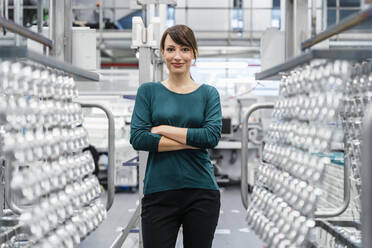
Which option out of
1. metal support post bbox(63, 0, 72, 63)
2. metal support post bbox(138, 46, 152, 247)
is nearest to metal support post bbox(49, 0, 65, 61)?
metal support post bbox(63, 0, 72, 63)

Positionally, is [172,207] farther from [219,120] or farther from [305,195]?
[305,195]

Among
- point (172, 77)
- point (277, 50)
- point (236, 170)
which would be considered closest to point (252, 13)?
point (236, 170)

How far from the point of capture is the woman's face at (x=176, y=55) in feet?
4.93

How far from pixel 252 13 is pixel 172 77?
9491 millimetres

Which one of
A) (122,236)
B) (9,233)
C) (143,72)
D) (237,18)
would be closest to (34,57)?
(9,233)

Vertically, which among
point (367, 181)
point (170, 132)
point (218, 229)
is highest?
point (170, 132)

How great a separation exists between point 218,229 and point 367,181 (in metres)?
3.24

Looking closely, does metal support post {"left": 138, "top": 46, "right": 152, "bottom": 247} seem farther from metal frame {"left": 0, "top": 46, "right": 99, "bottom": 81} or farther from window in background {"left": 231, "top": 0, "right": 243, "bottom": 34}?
window in background {"left": 231, "top": 0, "right": 243, "bottom": 34}

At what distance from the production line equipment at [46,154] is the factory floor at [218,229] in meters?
1.67

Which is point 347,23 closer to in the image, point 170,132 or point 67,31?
point 170,132

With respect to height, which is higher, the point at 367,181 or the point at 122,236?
the point at 367,181

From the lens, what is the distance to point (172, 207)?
1.46 meters

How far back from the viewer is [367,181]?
1.01m

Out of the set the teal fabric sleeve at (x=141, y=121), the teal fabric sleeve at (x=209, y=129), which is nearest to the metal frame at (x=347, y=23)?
the teal fabric sleeve at (x=209, y=129)
